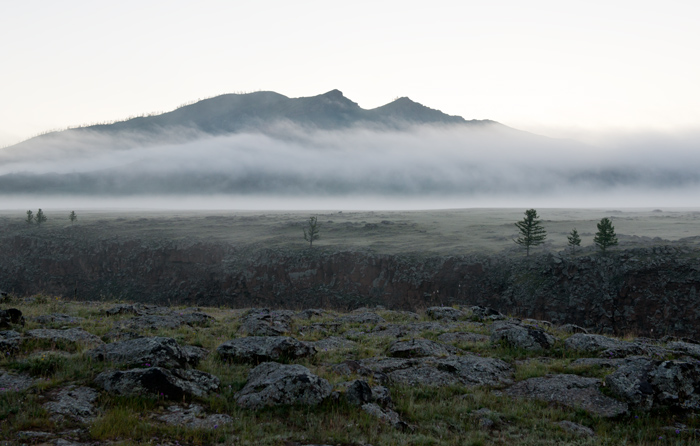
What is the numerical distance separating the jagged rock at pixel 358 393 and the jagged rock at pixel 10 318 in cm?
1290

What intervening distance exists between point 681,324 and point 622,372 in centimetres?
3057

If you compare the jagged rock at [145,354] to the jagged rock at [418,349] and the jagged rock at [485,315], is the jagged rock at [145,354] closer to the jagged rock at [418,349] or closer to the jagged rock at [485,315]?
the jagged rock at [418,349]

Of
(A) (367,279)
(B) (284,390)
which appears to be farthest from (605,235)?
(B) (284,390)

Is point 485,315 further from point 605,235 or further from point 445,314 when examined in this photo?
point 605,235

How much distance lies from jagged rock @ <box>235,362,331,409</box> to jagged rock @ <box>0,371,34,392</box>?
4814 mm

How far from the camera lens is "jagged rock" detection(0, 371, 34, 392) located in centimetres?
948

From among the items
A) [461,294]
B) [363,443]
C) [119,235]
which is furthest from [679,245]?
[119,235]

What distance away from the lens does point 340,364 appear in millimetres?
12875

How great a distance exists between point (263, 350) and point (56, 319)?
10.5 m

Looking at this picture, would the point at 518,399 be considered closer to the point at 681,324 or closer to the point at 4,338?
the point at 4,338

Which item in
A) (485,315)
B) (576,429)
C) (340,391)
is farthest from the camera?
(485,315)

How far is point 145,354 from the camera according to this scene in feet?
37.1

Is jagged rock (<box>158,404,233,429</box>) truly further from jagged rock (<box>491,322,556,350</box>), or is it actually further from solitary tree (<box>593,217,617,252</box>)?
solitary tree (<box>593,217,617,252</box>)

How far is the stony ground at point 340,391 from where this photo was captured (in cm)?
852
